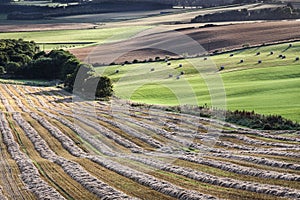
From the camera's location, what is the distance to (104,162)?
1243 inches

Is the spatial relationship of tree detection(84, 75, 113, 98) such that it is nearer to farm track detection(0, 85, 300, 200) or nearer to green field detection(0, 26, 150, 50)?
farm track detection(0, 85, 300, 200)

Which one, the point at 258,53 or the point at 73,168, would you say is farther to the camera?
the point at 258,53

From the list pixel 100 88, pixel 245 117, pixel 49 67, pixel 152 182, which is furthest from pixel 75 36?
pixel 152 182

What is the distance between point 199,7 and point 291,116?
398 ft

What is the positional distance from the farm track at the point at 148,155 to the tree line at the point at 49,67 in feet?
45.8

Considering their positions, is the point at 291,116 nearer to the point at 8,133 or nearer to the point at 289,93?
the point at 289,93

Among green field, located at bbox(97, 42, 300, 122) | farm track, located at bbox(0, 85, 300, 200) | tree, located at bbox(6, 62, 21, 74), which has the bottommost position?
tree, located at bbox(6, 62, 21, 74)

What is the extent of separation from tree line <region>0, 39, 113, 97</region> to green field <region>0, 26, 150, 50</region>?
13121 mm

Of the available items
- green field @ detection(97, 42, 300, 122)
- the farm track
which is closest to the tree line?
green field @ detection(97, 42, 300, 122)

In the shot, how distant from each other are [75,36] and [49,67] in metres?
45.0

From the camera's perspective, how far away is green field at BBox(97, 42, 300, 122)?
5406 cm

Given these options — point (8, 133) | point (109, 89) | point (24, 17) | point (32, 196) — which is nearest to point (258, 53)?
point (109, 89)

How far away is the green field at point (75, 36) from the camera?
411ft

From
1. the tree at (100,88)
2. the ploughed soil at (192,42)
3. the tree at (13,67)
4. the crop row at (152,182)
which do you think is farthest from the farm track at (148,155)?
the ploughed soil at (192,42)
